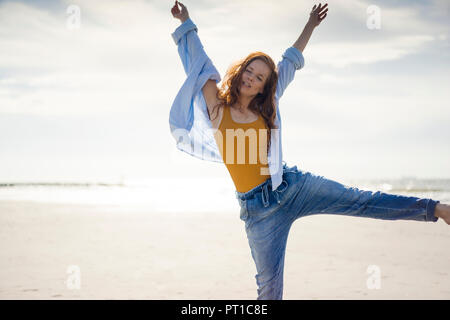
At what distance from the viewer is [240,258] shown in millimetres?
6848

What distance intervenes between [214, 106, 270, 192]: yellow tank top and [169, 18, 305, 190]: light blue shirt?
0.23 feet

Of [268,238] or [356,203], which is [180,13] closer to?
[268,238]

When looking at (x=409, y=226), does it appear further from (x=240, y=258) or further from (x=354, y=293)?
(x=354, y=293)

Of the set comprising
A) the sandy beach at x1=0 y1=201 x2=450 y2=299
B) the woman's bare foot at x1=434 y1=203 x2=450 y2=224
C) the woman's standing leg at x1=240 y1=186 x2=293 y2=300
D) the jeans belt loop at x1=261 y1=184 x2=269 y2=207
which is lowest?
the sandy beach at x1=0 y1=201 x2=450 y2=299

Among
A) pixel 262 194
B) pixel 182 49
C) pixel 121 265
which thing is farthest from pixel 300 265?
pixel 182 49

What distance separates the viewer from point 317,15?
11.7 ft

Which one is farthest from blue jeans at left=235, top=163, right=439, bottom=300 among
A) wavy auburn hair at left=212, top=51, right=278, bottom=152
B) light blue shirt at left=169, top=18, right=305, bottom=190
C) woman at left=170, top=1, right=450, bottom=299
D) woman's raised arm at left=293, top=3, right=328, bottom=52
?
woman's raised arm at left=293, top=3, right=328, bottom=52

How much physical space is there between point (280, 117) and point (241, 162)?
17.8 inches

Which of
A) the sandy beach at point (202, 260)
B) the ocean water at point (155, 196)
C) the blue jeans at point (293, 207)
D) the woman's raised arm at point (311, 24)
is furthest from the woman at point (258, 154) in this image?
the ocean water at point (155, 196)

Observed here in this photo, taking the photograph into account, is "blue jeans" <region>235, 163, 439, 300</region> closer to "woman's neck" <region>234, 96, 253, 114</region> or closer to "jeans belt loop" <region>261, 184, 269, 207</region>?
"jeans belt loop" <region>261, 184, 269, 207</region>

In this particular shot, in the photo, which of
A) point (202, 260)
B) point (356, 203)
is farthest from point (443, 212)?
point (202, 260)

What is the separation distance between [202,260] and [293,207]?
152 inches

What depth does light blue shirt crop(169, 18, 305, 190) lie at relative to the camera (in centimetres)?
306

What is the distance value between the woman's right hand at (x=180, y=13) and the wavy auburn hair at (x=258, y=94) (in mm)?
493
